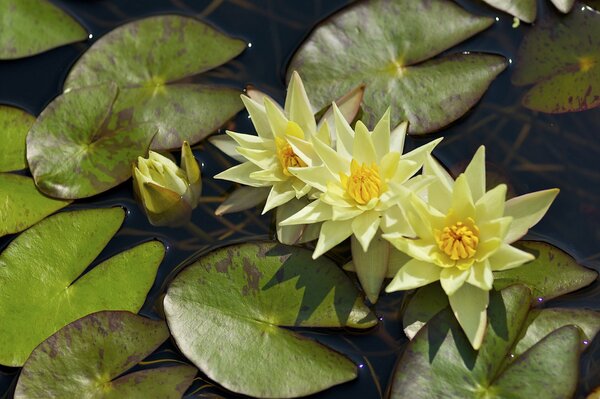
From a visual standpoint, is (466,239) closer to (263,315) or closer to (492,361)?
(492,361)

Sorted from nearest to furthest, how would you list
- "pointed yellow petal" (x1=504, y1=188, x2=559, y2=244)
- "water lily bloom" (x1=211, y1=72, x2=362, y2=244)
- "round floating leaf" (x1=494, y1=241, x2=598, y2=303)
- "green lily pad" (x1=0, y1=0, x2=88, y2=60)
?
"pointed yellow petal" (x1=504, y1=188, x2=559, y2=244) → "round floating leaf" (x1=494, y1=241, x2=598, y2=303) → "water lily bloom" (x1=211, y1=72, x2=362, y2=244) → "green lily pad" (x1=0, y1=0, x2=88, y2=60)

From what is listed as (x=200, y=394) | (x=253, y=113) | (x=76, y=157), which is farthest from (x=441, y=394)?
(x=76, y=157)

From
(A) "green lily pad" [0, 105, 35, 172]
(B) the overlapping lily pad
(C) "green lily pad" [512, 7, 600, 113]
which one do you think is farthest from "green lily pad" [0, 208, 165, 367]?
(B) the overlapping lily pad

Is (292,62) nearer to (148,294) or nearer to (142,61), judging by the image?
(142,61)

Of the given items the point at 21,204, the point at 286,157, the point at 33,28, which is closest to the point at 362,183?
the point at 286,157

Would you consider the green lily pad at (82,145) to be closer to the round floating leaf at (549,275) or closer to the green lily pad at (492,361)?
the green lily pad at (492,361)

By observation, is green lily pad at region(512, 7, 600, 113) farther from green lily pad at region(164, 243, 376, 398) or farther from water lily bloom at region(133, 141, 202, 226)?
water lily bloom at region(133, 141, 202, 226)

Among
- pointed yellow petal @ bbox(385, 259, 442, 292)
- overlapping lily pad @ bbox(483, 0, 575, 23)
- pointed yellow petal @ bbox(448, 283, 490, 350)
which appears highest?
overlapping lily pad @ bbox(483, 0, 575, 23)

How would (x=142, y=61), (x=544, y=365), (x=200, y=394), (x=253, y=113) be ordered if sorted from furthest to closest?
(x=142, y=61) < (x=253, y=113) < (x=200, y=394) < (x=544, y=365)
